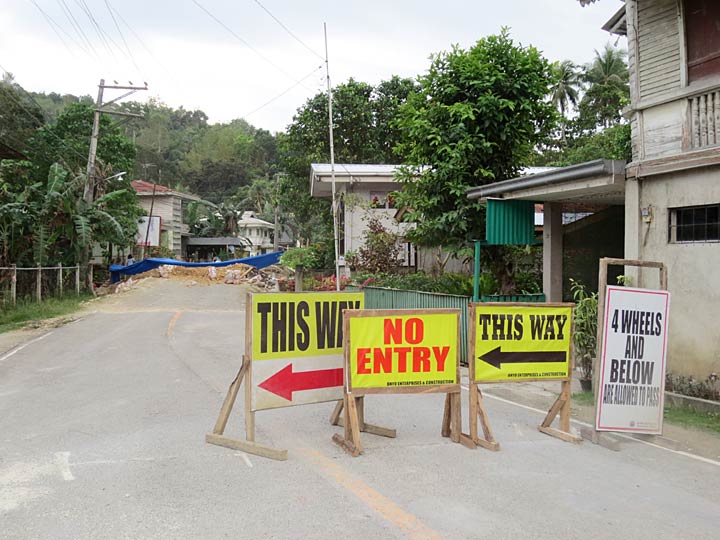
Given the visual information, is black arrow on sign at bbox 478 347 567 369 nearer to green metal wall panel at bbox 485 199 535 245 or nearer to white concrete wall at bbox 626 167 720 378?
white concrete wall at bbox 626 167 720 378

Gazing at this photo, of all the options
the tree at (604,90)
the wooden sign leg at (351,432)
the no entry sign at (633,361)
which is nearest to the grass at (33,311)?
the wooden sign leg at (351,432)

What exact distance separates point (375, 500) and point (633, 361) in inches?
143

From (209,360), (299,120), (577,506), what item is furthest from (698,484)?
(299,120)

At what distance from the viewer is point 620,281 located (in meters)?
10.5

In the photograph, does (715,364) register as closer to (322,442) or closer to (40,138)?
(322,442)

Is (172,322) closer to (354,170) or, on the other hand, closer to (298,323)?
(354,170)

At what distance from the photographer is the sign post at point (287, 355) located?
6609mm

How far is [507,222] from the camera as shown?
13242 mm

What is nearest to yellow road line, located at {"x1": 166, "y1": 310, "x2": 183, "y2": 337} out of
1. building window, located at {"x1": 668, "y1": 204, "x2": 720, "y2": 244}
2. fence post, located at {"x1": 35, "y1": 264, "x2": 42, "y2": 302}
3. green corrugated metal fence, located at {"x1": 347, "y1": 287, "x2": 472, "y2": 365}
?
fence post, located at {"x1": 35, "y1": 264, "x2": 42, "y2": 302}

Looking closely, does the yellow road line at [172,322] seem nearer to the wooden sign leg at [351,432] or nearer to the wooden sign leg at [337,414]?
the wooden sign leg at [337,414]

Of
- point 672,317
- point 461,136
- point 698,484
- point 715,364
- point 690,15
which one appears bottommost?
point 698,484

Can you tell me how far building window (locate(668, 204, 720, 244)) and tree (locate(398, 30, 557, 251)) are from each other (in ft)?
16.3

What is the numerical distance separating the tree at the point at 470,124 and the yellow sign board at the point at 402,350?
7.40 meters

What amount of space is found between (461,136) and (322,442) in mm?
8984
